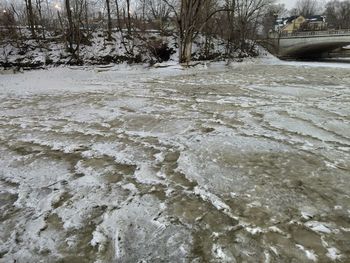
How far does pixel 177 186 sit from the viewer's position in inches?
125

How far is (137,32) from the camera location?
2169 centimetres

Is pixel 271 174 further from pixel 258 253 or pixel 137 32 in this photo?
pixel 137 32

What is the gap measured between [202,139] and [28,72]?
49.4 ft

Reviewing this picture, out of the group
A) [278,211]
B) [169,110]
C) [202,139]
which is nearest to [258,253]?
[278,211]

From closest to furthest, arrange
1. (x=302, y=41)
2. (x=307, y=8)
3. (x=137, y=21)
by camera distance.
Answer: (x=137, y=21) < (x=302, y=41) < (x=307, y=8)

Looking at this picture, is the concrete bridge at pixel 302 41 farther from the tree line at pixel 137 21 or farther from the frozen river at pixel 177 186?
the frozen river at pixel 177 186

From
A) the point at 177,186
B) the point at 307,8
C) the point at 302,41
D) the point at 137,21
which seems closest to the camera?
the point at 177,186

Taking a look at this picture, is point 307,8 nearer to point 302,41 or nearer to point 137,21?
point 302,41

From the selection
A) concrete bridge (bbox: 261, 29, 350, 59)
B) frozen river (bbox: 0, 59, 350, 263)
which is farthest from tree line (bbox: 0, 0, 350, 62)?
frozen river (bbox: 0, 59, 350, 263)

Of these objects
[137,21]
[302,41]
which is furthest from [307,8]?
[137,21]

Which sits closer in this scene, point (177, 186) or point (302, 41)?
point (177, 186)

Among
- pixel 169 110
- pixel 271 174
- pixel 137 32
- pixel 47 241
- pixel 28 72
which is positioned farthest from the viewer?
pixel 137 32

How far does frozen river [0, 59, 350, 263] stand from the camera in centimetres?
230

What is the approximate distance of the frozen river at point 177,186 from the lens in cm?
230
